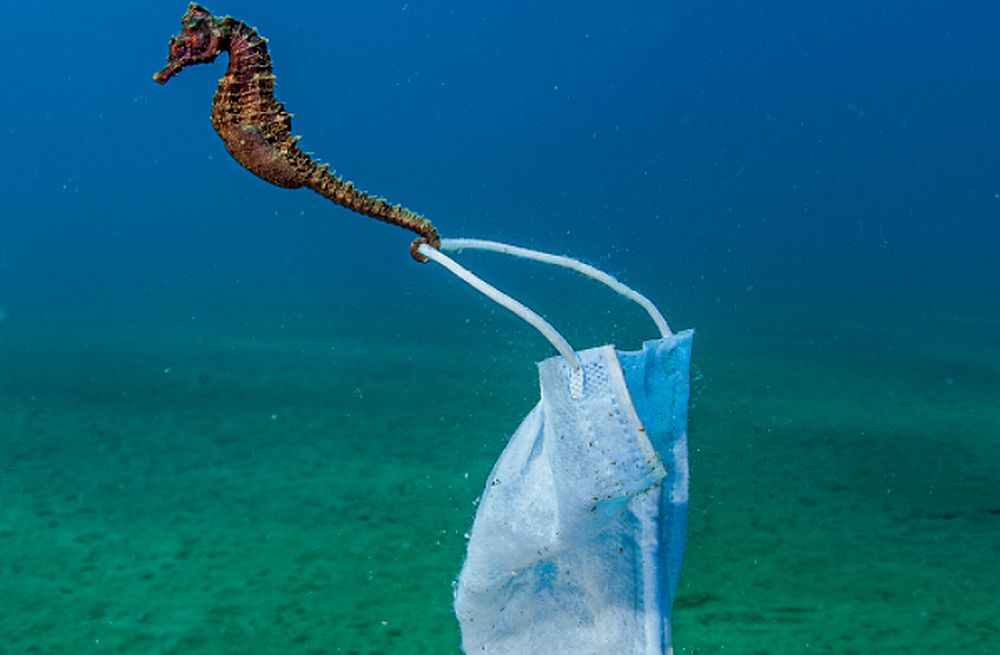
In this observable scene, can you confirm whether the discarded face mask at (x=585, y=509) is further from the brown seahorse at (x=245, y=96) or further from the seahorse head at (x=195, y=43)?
the seahorse head at (x=195, y=43)

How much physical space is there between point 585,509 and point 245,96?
0.87 m

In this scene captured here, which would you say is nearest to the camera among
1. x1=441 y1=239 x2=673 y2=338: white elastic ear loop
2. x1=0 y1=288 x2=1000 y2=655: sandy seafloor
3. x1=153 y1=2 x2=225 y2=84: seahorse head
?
x1=153 y1=2 x2=225 y2=84: seahorse head

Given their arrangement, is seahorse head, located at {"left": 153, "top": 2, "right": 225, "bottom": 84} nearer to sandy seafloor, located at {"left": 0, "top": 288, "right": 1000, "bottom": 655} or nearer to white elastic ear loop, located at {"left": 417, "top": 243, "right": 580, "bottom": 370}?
white elastic ear loop, located at {"left": 417, "top": 243, "right": 580, "bottom": 370}

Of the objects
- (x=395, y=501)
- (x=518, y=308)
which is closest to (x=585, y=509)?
(x=518, y=308)

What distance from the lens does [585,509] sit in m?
1.50

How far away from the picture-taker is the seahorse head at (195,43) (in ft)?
4.29

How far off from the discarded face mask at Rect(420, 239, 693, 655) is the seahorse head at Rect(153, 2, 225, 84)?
474 mm

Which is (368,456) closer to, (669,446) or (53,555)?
(53,555)

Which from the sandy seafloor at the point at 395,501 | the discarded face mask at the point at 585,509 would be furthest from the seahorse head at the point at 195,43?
the sandy seafloor at the point at 395,501

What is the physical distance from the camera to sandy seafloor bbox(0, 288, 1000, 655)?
345 centimetres

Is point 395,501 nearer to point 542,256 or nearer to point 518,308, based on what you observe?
point 542,256

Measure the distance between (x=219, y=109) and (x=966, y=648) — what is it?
10.8ft

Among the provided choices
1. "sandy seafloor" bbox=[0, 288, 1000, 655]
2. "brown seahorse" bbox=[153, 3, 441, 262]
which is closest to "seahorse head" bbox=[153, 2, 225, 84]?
"brown seahorse" bbox=[153, 3, 441, 262]

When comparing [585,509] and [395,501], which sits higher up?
A: [395,501]
